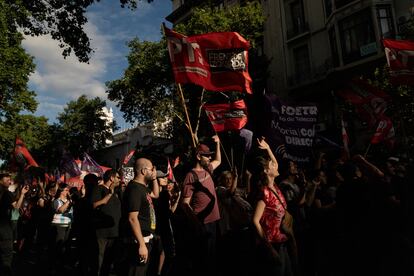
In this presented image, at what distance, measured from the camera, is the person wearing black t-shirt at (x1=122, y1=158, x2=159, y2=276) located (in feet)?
11.8

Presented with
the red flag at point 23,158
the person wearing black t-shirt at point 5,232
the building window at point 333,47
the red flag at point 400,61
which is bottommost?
the person wearing black t-shirt at point 5,232

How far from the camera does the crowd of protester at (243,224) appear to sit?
3662 mm

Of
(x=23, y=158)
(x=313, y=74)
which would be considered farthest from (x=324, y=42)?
(x=23, y=158)

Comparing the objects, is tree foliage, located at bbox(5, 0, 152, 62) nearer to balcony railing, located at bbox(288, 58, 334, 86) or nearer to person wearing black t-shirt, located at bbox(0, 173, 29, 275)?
person wearing black t-shirt, located at bbox(0, 173, 29, 275)

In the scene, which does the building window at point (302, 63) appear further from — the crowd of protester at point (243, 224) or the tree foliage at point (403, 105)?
the crowd of protester at point (243, 224)

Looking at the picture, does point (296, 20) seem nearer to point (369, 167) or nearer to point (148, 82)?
point (148, 82)

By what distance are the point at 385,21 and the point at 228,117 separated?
1489 cm

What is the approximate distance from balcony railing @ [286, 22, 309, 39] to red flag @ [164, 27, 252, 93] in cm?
1795

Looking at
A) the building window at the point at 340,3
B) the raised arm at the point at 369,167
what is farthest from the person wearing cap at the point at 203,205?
the building window at the point at 340,3

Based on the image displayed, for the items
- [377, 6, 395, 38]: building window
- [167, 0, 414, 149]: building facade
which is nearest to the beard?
[167, 0, 414, 149]: building facade

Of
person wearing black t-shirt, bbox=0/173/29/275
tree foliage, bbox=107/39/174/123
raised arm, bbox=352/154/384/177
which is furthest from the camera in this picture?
tree foliage, bbox=107/39/174/123

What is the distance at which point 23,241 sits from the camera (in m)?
11.6

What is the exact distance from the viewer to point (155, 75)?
23.5 meters

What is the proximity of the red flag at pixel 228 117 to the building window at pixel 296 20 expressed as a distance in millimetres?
17456
